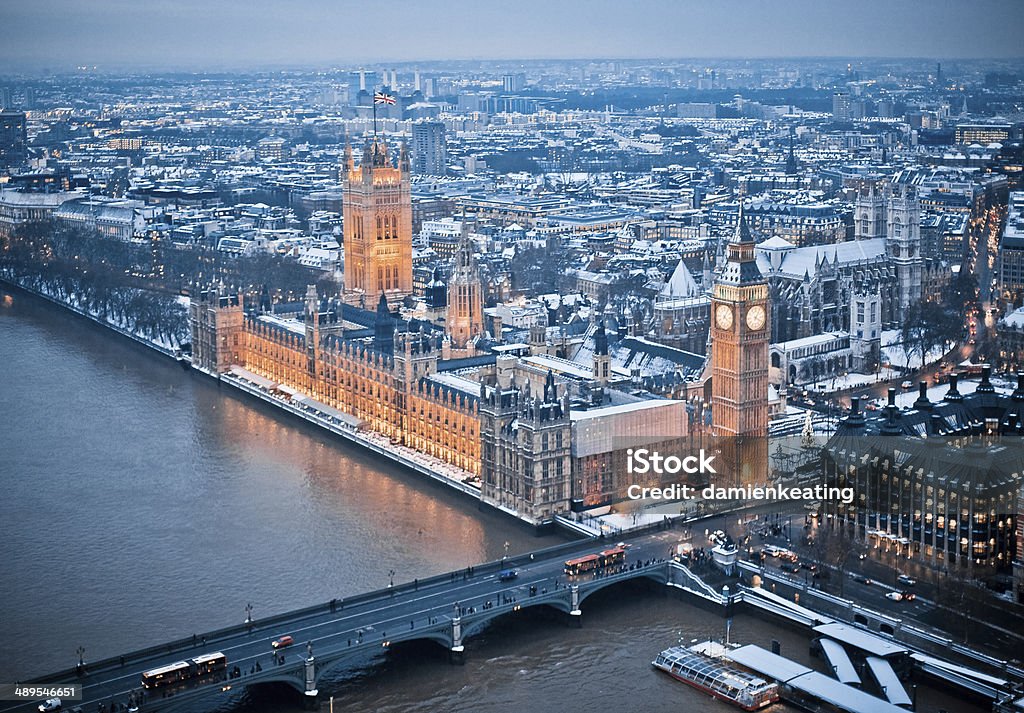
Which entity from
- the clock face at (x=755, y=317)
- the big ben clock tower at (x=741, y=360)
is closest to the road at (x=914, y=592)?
the big ben clock tower at (x=741, y=360)

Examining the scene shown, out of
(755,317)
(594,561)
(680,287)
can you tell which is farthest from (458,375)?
(594,561)

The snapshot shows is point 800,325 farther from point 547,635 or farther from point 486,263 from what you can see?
point 547,635

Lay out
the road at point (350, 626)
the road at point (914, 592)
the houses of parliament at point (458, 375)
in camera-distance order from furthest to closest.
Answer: the houses of parliament at point (458, 375) → the road at point (914, 592) → the road at point (350, 626)

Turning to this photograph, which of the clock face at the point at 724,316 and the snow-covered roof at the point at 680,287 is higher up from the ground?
the clock face at the point at 724,316

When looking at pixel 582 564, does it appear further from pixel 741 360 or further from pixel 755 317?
pixel 755 317

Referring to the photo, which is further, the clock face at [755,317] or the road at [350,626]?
the clock face at [755,317]

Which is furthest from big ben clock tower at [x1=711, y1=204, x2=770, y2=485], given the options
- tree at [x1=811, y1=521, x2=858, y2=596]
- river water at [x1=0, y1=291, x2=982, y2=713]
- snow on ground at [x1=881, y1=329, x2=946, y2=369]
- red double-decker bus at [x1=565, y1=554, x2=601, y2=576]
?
snow on ground at [x1=881, y1=329, x2=946, y2=369]

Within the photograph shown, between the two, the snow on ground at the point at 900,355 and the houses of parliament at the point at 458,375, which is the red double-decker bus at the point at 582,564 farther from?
the snow on ground at the point at 900,355
